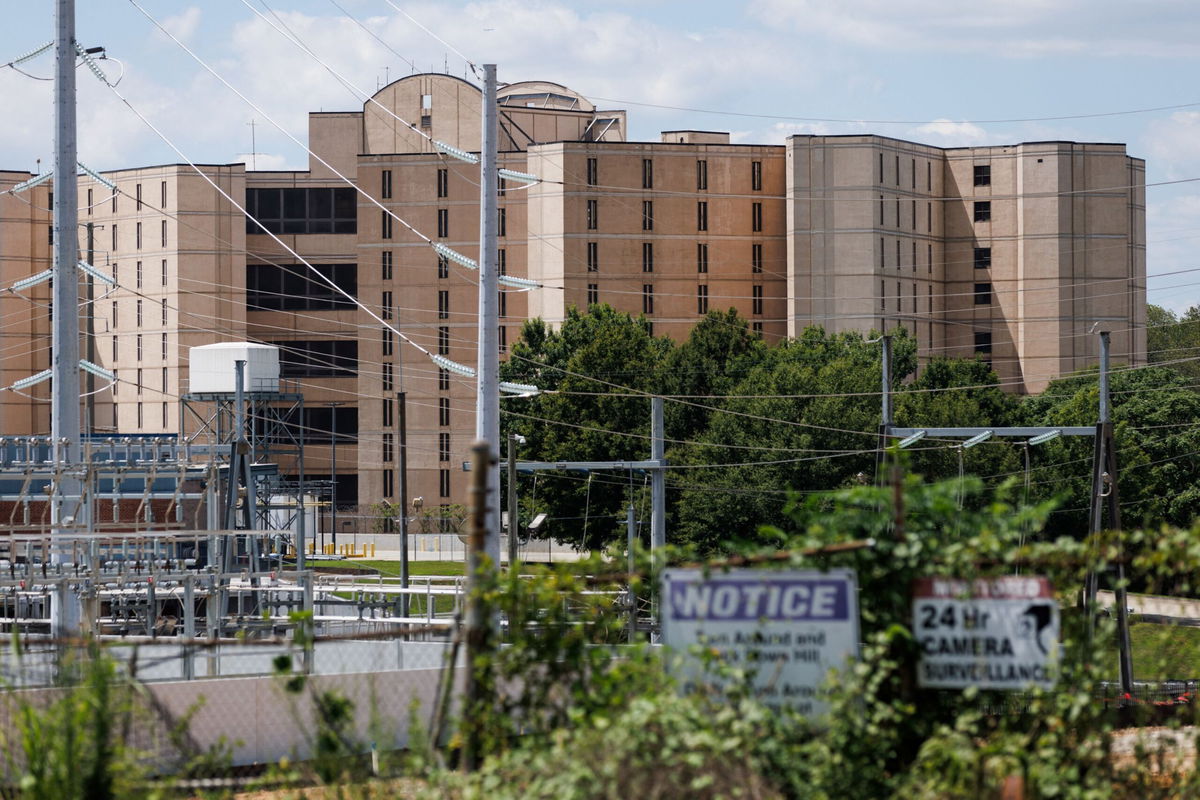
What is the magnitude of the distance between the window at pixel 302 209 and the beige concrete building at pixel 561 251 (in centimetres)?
17

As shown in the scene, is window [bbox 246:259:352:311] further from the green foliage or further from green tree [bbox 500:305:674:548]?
the green foliage

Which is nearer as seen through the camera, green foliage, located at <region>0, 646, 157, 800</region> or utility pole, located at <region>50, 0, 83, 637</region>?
green foliage, located at <region>0, 646, 157, 800</region>

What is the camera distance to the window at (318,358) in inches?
4368

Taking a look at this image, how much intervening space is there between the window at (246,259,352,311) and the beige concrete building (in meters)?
0.17

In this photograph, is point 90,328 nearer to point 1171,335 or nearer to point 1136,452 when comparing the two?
point 1136,452

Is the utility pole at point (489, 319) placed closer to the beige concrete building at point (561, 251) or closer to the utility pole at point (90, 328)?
the utility pole at point (90, 328)

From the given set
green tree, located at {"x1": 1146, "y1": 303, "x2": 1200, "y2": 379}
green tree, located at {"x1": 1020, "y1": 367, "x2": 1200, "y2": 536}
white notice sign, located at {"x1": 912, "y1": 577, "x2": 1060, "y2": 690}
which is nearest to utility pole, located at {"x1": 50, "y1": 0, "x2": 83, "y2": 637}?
Result: white notice sign, located at {"x1": 912, "y1": 577, "x2": 1060, "y2": 690}

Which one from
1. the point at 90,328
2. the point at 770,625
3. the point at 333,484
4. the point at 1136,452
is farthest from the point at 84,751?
the point at 90,328

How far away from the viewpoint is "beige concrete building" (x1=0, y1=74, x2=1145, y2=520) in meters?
103

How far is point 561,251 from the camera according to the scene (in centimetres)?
10175

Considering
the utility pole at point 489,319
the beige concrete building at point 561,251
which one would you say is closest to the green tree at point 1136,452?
the beige concrete building at point 561,251

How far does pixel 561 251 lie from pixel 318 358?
22.8m

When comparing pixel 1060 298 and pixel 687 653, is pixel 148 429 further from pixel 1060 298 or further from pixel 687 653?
pixel 687 653

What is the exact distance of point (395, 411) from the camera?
104438mm
